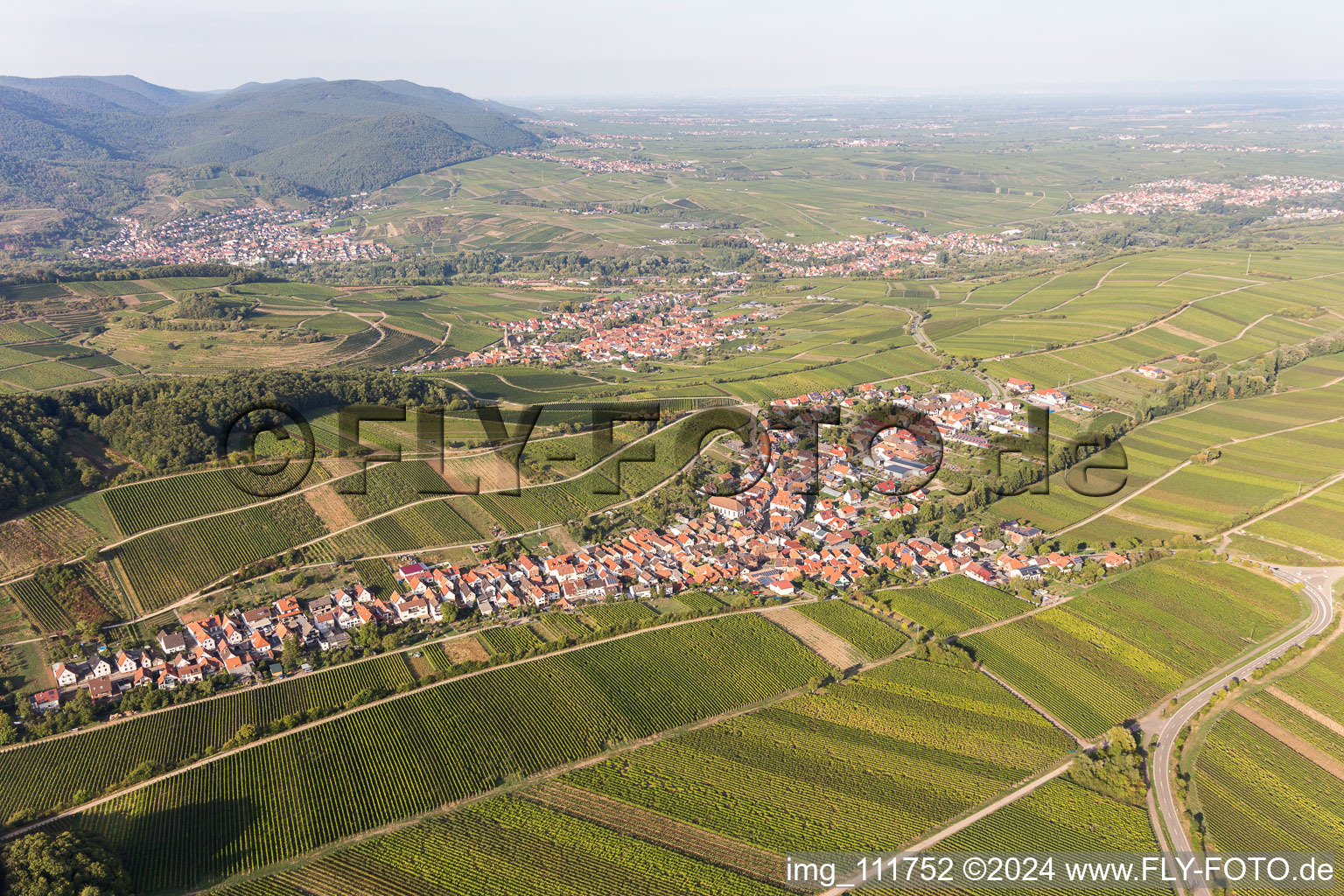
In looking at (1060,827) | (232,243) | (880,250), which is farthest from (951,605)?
(232,243)

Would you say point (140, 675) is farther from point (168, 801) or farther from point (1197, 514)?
point (1197, 514)

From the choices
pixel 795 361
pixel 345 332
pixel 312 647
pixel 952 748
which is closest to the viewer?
pixel 952 748

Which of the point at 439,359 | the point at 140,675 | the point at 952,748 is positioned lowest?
the point at 952,748

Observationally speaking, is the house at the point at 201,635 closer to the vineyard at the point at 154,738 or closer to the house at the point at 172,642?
the house at the point at 172,642

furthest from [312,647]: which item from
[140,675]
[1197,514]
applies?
[1197,514]

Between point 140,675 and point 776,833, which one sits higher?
point 140,675

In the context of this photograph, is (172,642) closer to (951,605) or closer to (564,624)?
(564,624)

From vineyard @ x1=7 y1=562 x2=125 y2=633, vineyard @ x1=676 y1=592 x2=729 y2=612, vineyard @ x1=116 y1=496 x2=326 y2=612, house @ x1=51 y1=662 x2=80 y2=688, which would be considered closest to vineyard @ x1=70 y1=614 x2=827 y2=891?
vineyard @ x1=676 y1=592 x2=729 y2=612

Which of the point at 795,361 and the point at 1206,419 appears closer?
the point at 1206,419
